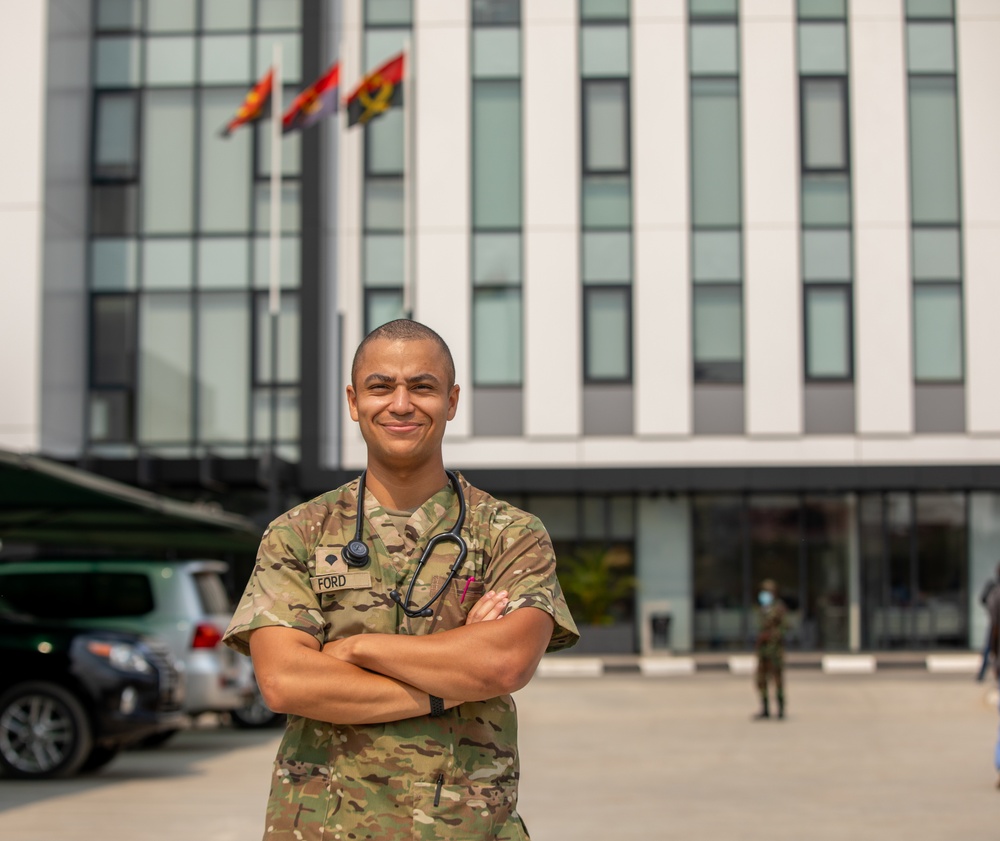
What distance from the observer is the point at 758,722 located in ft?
66.2

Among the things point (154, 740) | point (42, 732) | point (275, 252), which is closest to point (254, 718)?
point (154, 740)

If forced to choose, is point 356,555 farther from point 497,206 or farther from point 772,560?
point 772,560

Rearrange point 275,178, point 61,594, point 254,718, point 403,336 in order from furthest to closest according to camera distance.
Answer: point 275,178 → point 254,718 → point 61,594 → point 403,336

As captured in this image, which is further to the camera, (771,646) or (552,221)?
Answer: (552,221)

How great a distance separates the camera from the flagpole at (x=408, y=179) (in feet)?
110

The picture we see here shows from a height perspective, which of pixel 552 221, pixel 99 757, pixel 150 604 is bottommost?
pixel 99 757

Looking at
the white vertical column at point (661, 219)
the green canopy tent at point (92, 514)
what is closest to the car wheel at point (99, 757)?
the green canopy tent at point (92, 514)

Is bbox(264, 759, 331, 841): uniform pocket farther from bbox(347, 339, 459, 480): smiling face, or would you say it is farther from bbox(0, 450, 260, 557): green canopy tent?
bbox(0, 450, 260, 557): green canopy tent

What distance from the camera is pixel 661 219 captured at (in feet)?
118

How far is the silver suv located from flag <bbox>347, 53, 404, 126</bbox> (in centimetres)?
1774

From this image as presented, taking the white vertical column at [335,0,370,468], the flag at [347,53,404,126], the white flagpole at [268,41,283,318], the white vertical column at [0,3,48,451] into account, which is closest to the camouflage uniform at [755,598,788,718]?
the white flagpole at [268,41,283,318]

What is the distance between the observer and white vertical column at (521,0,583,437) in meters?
35.5

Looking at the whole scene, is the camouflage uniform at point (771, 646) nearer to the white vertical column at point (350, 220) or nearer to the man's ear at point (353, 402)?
the white vertical column at point (350, 220)

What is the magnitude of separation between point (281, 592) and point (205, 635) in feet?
41.0
